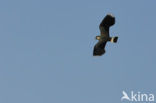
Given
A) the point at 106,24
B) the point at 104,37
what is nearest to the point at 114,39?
the point at 104,37

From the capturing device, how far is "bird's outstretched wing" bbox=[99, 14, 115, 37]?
108188 mm

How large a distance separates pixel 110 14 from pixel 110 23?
1.03 m

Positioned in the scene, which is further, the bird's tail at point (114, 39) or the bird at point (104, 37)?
the bird's tail at point (114, 39)

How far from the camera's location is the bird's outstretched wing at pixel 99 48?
112m

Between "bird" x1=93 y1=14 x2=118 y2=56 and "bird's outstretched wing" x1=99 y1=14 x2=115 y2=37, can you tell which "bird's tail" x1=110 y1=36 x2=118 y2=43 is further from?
"bird's outstretched wing" x1=99 y1=14 x2=115 y2=37

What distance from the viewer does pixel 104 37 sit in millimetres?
110562

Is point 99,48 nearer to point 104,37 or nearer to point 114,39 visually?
point 104,37

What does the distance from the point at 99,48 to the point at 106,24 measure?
3677 millimetres

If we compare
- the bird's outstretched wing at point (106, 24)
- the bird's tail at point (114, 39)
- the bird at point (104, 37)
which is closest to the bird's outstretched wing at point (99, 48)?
the bird at point (104, 37)

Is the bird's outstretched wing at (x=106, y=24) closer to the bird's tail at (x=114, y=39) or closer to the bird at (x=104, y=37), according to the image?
the bird at (x=104, y=37)

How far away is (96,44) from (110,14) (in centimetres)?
518

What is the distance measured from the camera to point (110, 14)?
108 meters

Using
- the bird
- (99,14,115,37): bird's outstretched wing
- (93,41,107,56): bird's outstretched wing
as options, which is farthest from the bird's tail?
(93,41,107,56): bird's outstretched wing

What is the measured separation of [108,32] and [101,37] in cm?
101
